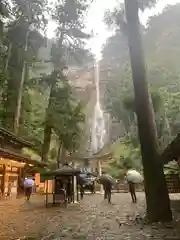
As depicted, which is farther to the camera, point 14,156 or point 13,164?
point 13,164

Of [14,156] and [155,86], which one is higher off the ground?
[155,86]

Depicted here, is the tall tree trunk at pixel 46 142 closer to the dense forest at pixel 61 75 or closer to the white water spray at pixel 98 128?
the dense forest at pixel 61 75

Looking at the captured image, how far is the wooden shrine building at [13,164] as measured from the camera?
58.6ft

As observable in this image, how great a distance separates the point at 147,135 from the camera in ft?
27.0

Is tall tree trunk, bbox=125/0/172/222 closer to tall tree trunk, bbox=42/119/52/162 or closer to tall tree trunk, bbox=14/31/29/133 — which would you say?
tall tree trunk, bbox=14/31/29/133

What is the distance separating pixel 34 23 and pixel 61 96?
7.03 metres

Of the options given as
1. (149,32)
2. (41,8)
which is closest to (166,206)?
(41,8)

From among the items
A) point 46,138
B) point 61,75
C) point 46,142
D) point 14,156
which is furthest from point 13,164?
point 61,75

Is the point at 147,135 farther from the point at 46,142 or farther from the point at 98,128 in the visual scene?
the point at 98,128

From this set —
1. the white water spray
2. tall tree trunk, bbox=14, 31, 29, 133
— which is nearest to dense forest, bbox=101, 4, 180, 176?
tall tree trunk, bbox=14, 31, 29, 133

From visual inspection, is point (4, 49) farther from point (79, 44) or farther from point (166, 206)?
point (166, 206)

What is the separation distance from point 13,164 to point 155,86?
1271 cm

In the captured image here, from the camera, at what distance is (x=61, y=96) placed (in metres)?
26.3

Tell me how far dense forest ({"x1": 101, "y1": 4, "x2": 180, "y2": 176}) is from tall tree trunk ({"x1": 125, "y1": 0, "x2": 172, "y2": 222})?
6.48 m
